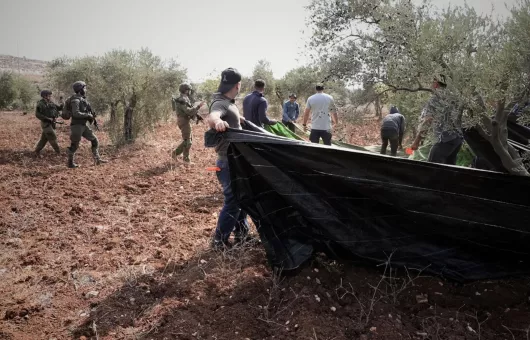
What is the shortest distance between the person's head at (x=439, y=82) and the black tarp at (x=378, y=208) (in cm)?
99

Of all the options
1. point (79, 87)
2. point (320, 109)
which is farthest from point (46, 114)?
point (320, 109)

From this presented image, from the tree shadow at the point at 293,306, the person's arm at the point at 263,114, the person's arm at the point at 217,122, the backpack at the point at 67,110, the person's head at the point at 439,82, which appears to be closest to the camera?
the tree shadow at the point at 293,306

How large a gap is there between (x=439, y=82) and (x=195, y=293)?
2.81 meters

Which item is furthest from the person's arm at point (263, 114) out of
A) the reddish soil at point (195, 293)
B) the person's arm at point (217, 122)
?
the person's arm at point (217, 122)

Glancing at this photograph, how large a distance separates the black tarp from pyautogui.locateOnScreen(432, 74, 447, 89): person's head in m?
0.99

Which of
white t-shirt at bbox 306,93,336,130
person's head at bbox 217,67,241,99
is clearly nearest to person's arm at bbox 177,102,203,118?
white t-shirt at bbox 306,93,336,130

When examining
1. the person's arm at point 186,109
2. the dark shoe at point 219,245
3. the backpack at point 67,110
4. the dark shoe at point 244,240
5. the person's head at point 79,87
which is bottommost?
the dark shoe at point 219,245

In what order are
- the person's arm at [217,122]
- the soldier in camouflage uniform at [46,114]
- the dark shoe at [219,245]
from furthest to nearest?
the soldier in camouflage uniform at [46,114] → the dark shoe at [219,245] → the person's arm at [217,122]

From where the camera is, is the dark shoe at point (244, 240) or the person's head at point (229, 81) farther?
the dark shoe at point (244, 240)

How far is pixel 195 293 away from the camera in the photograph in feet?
9.62

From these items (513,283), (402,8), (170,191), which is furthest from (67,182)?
(513,283)

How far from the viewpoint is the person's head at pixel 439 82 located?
10.1 ft

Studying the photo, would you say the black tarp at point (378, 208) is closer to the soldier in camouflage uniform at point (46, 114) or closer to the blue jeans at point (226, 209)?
the blue jeans at point (226, 209)

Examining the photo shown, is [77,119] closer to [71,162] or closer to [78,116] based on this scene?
[78,116]
